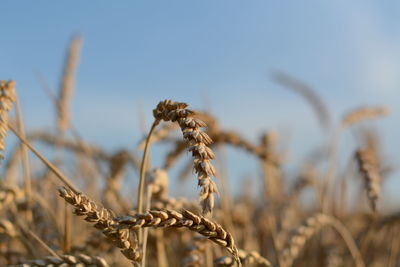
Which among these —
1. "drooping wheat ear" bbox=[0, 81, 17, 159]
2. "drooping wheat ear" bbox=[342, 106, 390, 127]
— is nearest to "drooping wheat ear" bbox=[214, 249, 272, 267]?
"drooping wheat ear" bbox=[0, 81, 17, 159]

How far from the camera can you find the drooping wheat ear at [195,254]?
3.36 feet

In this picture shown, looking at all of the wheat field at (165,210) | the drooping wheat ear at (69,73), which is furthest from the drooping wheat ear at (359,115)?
the drooping wheat ear at (69,73)

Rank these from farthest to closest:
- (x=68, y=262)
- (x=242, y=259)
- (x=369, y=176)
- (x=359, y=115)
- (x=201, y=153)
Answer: (x=359, y=115)
(x=369, y=176)
(x=242, y=259)
(x=68, y=262)
(x=201, y=153)

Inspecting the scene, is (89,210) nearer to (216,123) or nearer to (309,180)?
(216,123)

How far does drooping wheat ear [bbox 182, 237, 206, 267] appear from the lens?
1025 mm

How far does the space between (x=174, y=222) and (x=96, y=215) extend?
0.34ft

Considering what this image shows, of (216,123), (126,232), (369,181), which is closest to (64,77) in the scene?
(216,123)

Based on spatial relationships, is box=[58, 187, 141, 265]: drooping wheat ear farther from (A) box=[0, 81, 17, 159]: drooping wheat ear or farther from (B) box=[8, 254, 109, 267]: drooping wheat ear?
(A) box=[0, 81, 17, 159]: drooping wheat ear

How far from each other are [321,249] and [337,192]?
896 millimetres

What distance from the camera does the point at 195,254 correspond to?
3.45 feet

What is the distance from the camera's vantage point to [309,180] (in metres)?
2.61

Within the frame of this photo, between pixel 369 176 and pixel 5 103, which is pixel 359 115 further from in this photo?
pixel 5 103

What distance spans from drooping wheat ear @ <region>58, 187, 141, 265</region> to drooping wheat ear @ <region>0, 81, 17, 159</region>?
0.74 feet

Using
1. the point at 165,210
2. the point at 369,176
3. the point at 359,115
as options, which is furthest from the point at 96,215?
the point at 359,115
